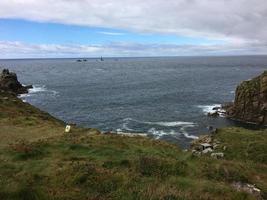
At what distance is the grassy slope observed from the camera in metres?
15.7

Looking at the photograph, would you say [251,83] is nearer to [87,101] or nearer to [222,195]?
[87,101]

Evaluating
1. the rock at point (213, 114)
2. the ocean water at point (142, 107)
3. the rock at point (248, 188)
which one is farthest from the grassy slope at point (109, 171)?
the rock at point (213, 114)

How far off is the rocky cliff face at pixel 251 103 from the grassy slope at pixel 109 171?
56.1 metres

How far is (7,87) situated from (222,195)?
10731cm

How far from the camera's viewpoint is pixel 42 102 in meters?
102

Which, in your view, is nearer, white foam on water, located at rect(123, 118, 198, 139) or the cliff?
the cliff

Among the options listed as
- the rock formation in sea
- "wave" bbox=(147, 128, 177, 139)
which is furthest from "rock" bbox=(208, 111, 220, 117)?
the rock formation in sea

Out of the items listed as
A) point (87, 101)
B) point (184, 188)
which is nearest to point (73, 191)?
point (184, 188)

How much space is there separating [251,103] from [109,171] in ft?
233

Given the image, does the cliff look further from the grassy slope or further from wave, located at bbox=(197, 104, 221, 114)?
wave, located at bbox=(197, 104, 221, 114)

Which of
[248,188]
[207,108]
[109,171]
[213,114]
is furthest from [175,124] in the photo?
[109,171]

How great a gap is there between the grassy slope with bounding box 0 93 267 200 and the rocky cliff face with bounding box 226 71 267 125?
56.1 meters

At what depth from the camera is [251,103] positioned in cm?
8425

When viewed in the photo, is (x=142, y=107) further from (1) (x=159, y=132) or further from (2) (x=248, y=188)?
(2) (x=248, y=188)
